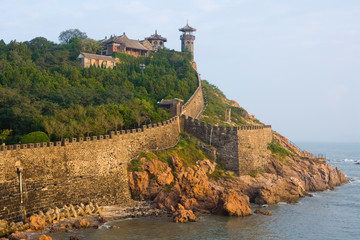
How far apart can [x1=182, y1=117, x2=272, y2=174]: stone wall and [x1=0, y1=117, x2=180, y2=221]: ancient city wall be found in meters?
9.13

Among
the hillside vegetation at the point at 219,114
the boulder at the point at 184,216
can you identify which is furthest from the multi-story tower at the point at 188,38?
the boulder at the point at 184,216

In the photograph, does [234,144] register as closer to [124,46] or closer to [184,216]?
[184,216]

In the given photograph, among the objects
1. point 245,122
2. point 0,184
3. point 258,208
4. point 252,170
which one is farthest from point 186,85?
point 0,184

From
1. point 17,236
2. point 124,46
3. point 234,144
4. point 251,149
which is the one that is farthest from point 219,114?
point 17,236

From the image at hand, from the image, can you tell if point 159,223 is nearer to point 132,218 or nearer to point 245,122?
point 132,218

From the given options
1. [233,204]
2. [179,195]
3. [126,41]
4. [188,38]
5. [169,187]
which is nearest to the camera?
[233,204]

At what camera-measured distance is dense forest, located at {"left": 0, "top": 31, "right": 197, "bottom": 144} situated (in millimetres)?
44656

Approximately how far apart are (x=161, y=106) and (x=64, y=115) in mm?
15688

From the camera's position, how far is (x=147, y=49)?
9131cm

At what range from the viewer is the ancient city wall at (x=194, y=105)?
58.3 m

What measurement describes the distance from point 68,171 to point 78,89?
76.6 feet

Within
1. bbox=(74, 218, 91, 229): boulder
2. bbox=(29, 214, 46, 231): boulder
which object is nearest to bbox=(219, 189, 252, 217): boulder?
bbox=(74, 218, 91, 229): boulder

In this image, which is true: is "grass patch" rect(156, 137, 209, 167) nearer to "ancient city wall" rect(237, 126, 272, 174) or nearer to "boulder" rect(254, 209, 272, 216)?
"ancient city wall" rect(237, 126, 272, 174)

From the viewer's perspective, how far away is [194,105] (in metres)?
63.4
